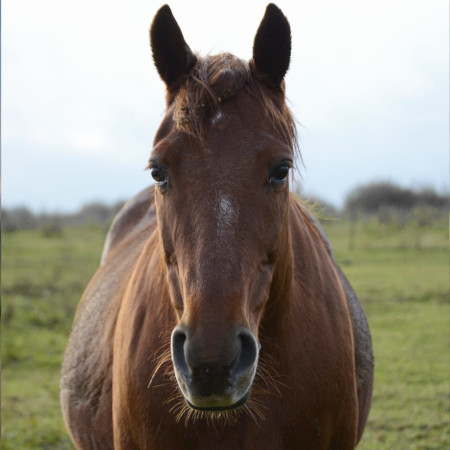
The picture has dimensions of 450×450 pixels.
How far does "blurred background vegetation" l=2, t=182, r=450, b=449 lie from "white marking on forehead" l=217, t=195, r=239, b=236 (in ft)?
4.84

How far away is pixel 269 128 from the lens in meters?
2.24

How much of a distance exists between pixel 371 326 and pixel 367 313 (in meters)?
0.87

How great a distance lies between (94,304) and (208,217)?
217 centimetres

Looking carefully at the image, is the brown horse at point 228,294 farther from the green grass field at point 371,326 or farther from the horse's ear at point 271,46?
the green grass field at point 371,326

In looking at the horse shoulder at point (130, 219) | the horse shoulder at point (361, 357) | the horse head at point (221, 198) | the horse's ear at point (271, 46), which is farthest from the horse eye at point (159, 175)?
the horse shoulder at point (130, 219)

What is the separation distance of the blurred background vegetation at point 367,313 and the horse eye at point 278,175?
120cm

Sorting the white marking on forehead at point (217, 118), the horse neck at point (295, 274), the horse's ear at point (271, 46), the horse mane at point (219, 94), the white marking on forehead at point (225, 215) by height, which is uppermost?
the horse's ear at point (271, 46)

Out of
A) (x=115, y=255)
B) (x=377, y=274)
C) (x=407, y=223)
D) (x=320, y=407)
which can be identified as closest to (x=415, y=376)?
(x=115, y=255)

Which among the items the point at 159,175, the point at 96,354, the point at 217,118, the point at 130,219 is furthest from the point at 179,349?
the point at 130,219

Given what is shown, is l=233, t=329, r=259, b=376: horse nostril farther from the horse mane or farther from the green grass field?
the green grass field

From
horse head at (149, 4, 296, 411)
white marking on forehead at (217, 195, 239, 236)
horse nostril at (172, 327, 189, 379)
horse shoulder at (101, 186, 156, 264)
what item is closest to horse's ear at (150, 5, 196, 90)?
horse head at (149, 4, 296, 411)

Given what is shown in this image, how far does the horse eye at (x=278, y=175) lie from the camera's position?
2.15 metres

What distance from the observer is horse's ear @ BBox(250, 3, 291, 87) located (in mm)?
2367

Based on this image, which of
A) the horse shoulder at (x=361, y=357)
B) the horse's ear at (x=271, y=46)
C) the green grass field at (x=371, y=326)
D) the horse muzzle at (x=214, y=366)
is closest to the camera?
the horse muzzle at (x=214, y=366)
